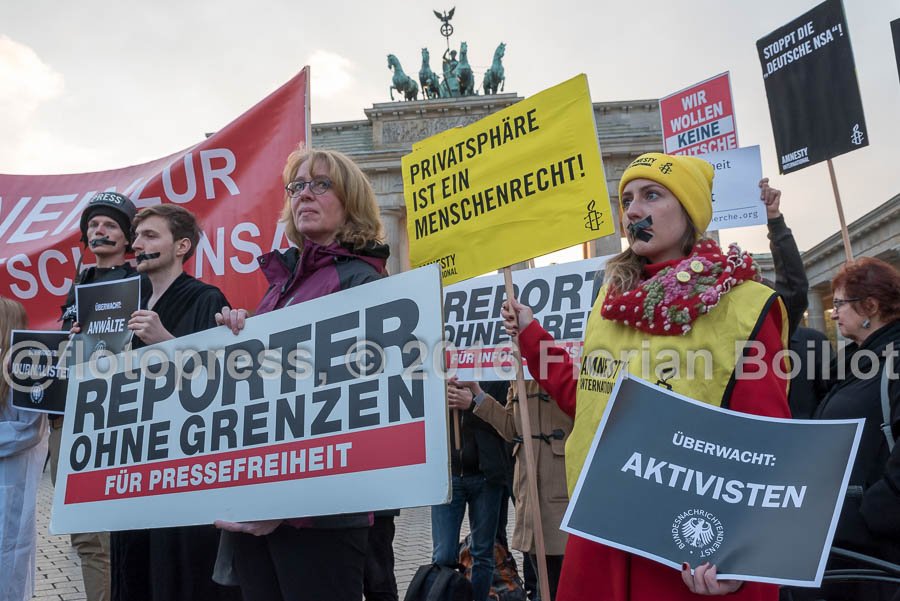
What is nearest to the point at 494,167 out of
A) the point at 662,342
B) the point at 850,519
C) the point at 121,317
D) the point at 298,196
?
the point at 298,196

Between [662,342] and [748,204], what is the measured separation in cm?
379

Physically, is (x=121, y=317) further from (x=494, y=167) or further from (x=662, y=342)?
(x=662, y=342)

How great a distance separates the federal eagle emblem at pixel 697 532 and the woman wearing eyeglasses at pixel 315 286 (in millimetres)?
909

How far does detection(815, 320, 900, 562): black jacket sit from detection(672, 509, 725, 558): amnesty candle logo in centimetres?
77

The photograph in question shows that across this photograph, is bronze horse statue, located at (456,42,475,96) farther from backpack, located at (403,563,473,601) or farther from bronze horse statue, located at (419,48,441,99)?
backpack, located at (403,563,473,601)

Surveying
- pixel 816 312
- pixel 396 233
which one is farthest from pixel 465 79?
pixel 816 312

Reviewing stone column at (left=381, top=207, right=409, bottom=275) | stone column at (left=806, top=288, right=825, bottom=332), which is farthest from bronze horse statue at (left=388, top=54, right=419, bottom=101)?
stone column at (left=806, top=288, right=825, bottom=332)

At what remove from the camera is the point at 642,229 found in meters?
2.08

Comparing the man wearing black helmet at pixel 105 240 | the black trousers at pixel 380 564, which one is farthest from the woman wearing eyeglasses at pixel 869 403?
the man wearing black helmet at pixel 105 240

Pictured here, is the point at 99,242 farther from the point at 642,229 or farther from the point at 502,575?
the point at 502,575

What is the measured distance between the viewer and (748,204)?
525cm

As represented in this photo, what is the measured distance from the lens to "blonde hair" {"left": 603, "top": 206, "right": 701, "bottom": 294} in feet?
6.88

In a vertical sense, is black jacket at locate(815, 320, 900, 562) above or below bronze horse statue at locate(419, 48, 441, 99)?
below

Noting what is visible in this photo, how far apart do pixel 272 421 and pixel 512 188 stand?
140cm
